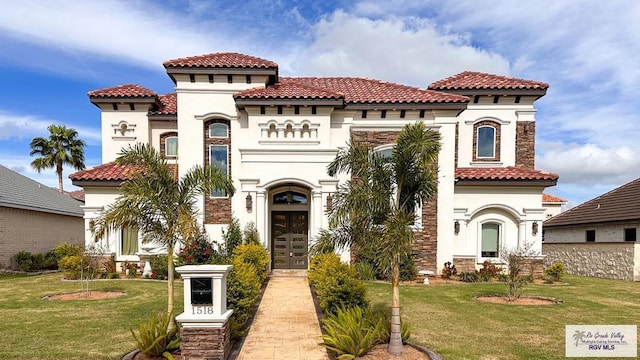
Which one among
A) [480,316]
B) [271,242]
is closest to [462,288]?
[480,316]

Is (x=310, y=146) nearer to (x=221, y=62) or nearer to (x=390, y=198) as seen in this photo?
(x=221, y=62)

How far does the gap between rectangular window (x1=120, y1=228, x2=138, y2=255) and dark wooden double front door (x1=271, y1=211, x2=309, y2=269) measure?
22.7ft

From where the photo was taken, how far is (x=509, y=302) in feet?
40.3

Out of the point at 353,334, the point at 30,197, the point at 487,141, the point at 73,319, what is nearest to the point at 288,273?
the point at 73,319

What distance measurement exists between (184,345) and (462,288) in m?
11.5

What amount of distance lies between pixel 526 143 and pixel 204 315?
60.4 ft

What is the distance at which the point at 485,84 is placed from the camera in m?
18.9

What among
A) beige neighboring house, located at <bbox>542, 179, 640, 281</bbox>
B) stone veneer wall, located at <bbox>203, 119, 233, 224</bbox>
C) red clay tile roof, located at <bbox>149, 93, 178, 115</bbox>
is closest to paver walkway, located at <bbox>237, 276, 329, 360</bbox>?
stone veneer wall, located at <bbox>203, 119, 233, 224</bbox>

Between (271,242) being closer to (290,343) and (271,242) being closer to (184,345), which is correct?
(290,343)

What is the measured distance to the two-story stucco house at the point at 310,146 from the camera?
16328 millimetres

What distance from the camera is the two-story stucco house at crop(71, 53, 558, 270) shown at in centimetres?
1633

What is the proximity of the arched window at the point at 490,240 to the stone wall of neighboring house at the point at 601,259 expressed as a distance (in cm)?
719

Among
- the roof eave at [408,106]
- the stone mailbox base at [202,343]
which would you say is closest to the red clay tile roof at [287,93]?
the roof eave at [408,106]

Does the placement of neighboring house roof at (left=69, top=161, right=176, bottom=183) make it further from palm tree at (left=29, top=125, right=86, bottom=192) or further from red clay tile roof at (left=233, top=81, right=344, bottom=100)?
palm tree at (left=29, top=125, right=86, bottom=192)
